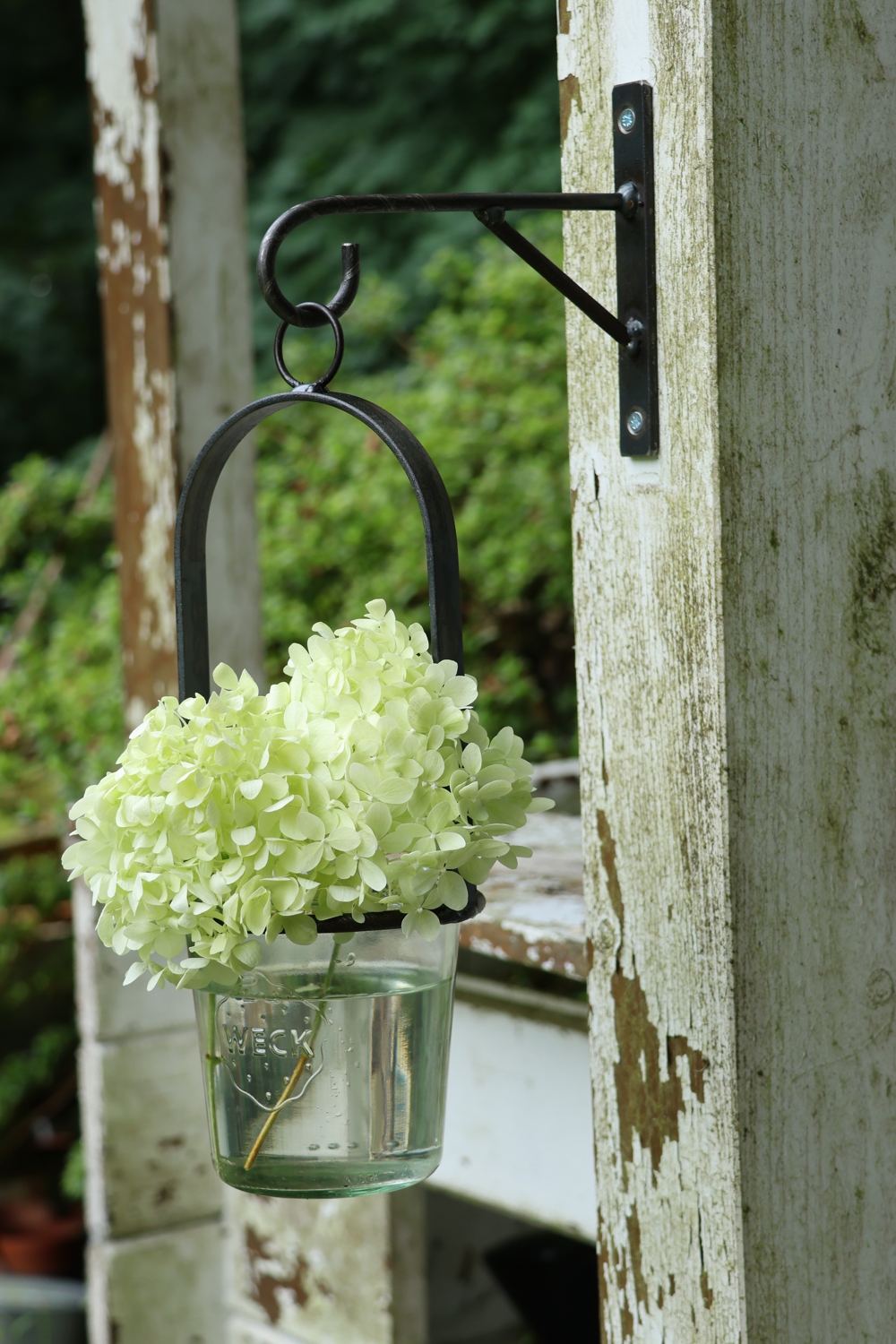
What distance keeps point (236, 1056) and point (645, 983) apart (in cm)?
29

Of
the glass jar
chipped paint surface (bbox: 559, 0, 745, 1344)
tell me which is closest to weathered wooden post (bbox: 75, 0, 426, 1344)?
chipped paint surface (bbox: 559, 0, 745, 1344)

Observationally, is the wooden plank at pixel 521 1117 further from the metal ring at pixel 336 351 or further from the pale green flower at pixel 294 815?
the metal ring at pixel 336 351

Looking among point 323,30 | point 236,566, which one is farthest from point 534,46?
point 236,566

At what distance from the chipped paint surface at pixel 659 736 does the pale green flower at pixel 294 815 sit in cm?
16

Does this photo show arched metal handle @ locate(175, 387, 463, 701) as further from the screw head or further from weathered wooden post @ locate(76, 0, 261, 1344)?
weathered wooden post @ locate(76, 0, 261, 1344)

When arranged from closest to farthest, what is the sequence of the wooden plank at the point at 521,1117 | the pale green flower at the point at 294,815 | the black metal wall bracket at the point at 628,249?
the pale green flower at the point at 294,815, the black metal wall bracket at the point at 628,249, the wooden plank at the point at 521,1117

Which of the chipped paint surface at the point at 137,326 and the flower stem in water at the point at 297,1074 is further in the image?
the chipped paint surface at the point at 137,326

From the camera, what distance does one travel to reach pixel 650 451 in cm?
89

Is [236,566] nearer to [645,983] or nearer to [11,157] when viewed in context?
[645,983]

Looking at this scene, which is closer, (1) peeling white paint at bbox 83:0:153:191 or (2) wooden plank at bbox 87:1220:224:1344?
(1) peeling white paint at bbox 83:0:153:191

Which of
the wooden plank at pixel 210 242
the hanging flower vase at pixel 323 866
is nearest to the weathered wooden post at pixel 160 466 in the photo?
the wooden plank at pixel 210 242

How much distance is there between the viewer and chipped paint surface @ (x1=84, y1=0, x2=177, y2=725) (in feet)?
5.72

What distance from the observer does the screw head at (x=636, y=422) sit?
889mm

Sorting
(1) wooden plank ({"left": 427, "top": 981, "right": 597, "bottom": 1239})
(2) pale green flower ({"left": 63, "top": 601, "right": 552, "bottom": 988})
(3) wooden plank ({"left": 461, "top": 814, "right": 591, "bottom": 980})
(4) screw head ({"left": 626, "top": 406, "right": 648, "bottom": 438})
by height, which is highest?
(4) screw head ({"left": 626, "top": 406, "right": 648, "bottom": 438})
